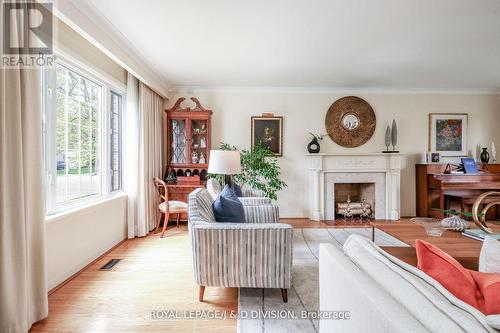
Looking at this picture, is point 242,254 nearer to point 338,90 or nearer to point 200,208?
point 200,208

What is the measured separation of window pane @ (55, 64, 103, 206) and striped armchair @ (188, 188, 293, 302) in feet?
5.33

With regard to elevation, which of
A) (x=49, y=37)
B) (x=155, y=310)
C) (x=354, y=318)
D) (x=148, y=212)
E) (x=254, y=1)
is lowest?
(x=155, y=310)

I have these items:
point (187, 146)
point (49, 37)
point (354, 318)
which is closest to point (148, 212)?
point (187, 146)

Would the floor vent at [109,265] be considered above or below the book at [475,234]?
below

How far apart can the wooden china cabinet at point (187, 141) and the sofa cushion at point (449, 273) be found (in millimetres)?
3702

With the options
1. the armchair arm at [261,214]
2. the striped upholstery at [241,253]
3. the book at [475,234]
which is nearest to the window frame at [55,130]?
the striped upholstery at [241,253]

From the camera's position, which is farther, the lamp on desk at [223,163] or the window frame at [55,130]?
the lamp on desk at [223,163]

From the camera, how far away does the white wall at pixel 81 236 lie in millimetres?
2234

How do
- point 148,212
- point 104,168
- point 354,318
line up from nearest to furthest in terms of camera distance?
1. point 354,318
2. point 104,168
3. point 148,212

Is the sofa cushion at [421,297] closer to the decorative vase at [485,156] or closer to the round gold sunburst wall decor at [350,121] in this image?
the round gold sunburst wall decor at [350,121]

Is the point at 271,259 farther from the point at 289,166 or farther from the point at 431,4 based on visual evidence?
the point at 289,166

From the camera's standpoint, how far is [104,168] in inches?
130

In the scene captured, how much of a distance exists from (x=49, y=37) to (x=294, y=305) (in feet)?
9.64

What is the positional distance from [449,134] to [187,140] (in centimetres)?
493
